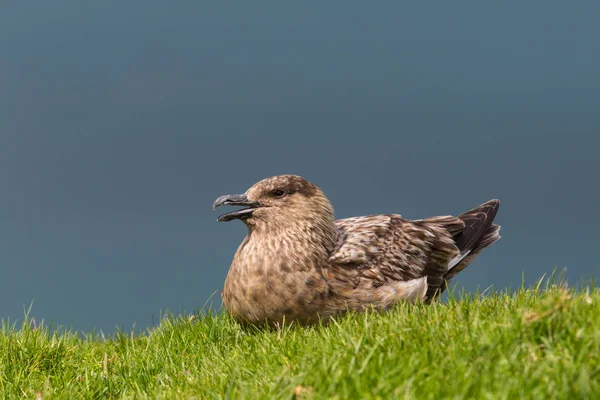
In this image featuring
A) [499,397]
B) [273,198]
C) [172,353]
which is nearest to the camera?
[499,397]

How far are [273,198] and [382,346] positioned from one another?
3.21 m

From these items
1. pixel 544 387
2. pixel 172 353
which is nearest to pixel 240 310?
pixel 172 353

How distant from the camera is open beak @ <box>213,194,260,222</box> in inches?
284

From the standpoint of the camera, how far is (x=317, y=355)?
4.51m

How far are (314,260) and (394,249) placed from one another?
1.05 m

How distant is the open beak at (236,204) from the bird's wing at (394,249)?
98 centimetres

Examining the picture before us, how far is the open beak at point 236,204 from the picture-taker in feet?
23.7

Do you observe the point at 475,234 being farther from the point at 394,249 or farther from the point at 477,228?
the point at 394,249

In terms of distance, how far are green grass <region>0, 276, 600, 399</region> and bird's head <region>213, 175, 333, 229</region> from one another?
1209 mm

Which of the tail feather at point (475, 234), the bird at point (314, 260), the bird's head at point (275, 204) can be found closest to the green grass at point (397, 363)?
the bird at point (314, 260)

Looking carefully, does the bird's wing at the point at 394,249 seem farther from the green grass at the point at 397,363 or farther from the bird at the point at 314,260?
the green grass at the point at 397,363

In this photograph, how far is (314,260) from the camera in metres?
7.02

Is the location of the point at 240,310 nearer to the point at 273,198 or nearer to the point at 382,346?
the point at 273,198

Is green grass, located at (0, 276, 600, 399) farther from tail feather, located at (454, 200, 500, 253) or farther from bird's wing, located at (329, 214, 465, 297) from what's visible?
tail feather, located at (454, 200, 500, 253)
